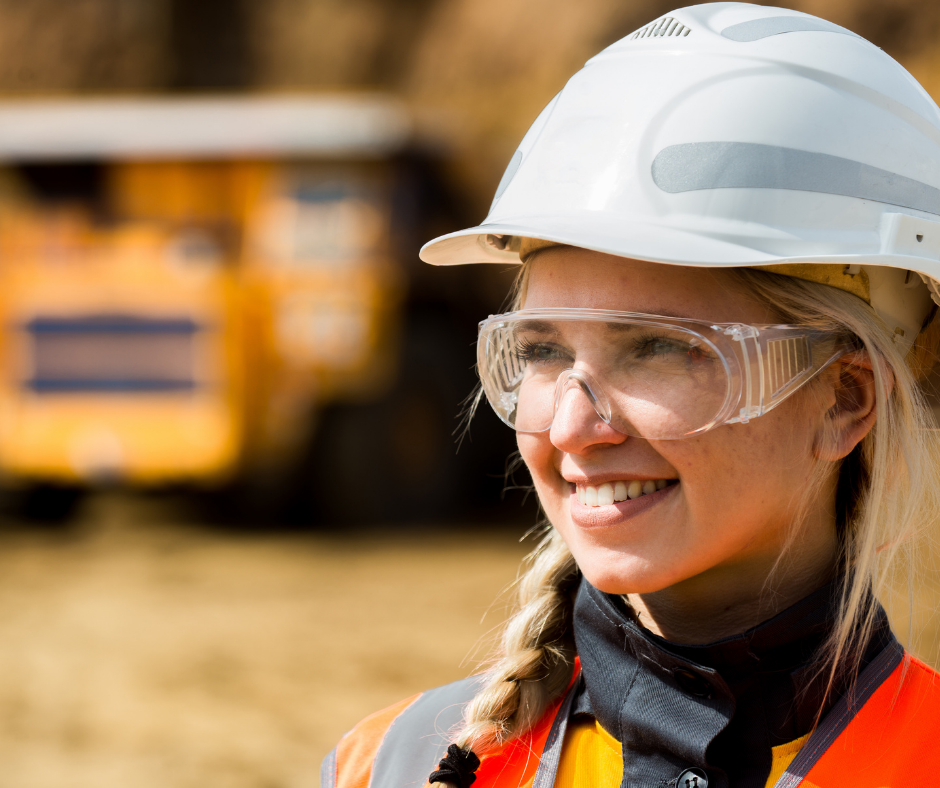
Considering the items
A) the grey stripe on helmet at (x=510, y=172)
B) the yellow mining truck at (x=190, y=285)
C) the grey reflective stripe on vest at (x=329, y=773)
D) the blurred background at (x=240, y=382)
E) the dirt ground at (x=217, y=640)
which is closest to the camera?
the grey reflective stripe on vest at (x=329, y=773)

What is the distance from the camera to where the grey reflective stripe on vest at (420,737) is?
4.75 feet

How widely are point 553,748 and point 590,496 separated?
Answer: 319 mm

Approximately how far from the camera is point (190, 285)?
7238mm

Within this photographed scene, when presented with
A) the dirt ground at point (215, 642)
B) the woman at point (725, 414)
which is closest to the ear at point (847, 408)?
the woman at point (725, 414)

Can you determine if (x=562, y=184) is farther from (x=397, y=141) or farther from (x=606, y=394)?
(x=397, y=141)

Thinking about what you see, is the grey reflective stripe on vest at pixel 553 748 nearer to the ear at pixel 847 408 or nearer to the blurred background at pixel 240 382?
the ear at pixel 847 408

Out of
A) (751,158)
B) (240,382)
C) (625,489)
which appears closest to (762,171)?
(751,158)

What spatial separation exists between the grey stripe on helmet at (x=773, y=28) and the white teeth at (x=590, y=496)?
0.59m

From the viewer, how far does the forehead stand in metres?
1.35

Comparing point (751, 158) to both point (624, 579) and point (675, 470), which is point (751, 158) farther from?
point (624, 579)

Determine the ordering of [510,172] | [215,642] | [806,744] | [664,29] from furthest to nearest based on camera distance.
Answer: [215,642], [510,172], [664,29], [806,744]

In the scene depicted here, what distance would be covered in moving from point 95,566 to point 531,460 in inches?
245

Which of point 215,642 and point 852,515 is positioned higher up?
point 852,515

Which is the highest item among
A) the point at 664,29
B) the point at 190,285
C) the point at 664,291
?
the point at 664,29
